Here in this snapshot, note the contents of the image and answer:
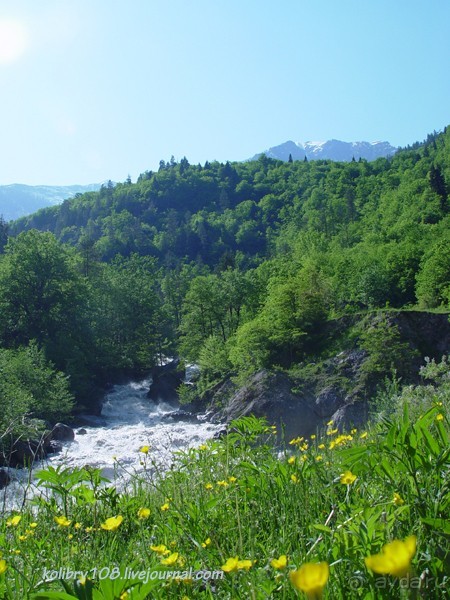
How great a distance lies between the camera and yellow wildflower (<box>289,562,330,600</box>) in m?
0.67

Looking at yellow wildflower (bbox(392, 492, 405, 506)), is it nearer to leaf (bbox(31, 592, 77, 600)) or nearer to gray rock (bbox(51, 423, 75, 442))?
leaf (bbox(31, 592, 77, 600))

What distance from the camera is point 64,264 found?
4009 centimetres

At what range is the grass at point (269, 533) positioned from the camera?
4.37 feet

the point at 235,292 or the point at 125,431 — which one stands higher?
the point at 235,292

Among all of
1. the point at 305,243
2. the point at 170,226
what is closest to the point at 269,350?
the point at 305,243

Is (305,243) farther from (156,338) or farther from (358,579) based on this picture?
(358,579)

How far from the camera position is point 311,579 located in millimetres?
682

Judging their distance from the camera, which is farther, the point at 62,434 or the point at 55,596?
the point at 62,434

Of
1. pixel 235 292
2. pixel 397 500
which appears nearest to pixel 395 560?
pixel 397 500

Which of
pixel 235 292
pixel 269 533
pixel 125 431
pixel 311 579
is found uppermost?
pixel 311 579

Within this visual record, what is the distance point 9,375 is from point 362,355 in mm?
17337

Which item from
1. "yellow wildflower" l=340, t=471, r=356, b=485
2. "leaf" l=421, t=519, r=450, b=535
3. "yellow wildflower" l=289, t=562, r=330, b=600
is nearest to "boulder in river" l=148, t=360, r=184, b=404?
"yellow wildflower" l=340, t=471, r=356, b=485

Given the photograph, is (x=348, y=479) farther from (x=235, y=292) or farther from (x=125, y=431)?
(x=235, y=292)

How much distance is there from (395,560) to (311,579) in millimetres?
118
